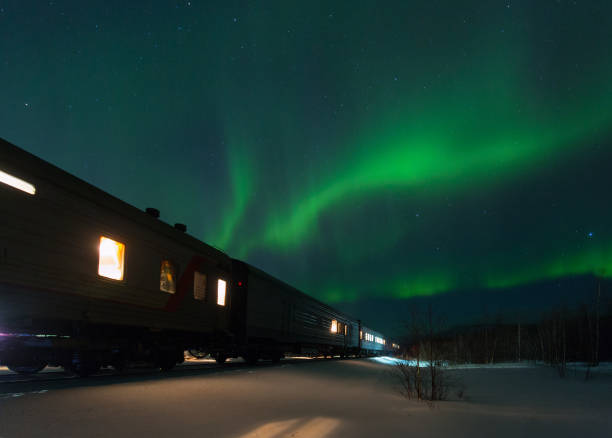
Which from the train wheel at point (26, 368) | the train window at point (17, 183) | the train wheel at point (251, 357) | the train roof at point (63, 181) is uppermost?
the train roof at point (63, 181)

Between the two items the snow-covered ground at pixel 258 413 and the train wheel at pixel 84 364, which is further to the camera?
the train wheel at pixel 84 364

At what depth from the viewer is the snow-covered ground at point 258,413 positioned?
17.2 ft

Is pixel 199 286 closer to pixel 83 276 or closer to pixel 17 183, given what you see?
pixel 83 276

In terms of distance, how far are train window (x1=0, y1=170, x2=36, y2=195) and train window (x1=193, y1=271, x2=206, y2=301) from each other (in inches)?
237

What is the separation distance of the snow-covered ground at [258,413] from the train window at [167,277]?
274 centimetres

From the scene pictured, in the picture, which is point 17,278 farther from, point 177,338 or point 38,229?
point 177,338

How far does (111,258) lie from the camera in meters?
9.45

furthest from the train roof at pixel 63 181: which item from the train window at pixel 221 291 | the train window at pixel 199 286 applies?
the train window at pixel 221 291

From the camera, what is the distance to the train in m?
7.29

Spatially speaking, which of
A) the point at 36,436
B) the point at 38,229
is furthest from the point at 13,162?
the point at 36,436

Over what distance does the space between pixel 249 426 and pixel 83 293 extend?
15.0ft

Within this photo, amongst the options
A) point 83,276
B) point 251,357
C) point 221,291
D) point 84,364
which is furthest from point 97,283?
point 251,357

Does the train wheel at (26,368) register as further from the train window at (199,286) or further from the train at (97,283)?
the train window at (199,286)

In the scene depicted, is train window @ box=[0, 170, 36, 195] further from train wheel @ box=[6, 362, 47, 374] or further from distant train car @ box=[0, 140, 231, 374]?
train wheel @ box=[6, 362, 47, 374]
